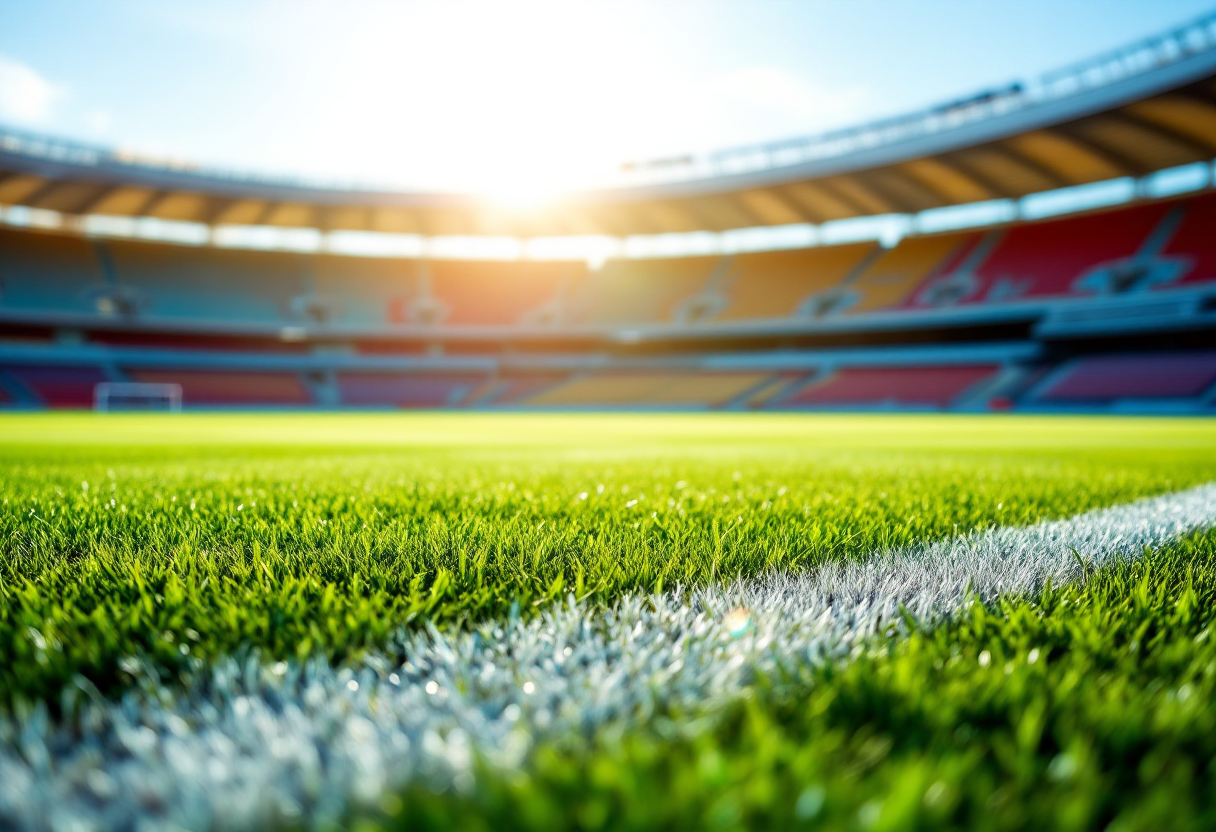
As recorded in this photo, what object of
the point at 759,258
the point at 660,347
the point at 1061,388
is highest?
the point at 759,258

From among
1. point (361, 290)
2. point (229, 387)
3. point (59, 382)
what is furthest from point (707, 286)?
point (59, 382)

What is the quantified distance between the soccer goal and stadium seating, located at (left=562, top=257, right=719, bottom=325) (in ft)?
62.5

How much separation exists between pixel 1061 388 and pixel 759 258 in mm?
15935

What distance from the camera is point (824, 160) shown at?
28.0 metres

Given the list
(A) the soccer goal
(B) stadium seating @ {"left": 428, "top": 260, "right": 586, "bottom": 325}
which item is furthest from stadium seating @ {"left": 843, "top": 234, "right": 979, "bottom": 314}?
(A) the soccer goal

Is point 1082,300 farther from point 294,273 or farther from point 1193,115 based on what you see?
point 294,273

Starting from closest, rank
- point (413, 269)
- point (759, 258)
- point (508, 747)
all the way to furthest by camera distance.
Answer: point (508, 747) → point (759, 258) → point (413, 269)

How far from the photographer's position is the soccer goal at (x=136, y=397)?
3222 centimetres

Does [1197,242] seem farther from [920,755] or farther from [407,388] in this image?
[920,755]

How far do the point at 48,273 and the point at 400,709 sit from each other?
144ft

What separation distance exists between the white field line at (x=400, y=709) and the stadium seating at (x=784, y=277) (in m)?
36.4

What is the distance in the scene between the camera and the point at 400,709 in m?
0.73

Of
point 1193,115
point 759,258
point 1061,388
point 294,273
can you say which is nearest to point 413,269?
point 294,273

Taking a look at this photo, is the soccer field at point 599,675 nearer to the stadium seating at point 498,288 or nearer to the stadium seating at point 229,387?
the stadium seating at point 229,387
